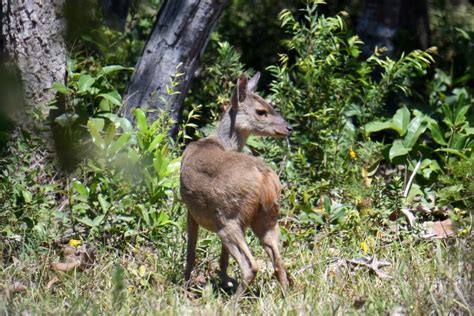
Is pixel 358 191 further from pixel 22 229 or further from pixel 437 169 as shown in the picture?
pixel 22 229

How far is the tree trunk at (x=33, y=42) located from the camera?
23.7 ft

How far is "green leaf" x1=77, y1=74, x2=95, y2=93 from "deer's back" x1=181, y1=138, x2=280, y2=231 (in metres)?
1.58

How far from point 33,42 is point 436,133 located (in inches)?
145

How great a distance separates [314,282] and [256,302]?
1.83ft

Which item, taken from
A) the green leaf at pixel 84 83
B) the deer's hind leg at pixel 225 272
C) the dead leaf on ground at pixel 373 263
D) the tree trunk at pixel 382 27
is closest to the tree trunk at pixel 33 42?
the green leaf at pixel 84 83

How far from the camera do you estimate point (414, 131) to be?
813 cm

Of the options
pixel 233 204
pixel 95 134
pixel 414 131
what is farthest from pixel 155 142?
pixel 414 131

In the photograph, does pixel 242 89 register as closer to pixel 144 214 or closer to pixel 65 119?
pixel 144 214

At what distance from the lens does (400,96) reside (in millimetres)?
9766

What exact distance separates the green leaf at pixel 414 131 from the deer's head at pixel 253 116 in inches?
55.8

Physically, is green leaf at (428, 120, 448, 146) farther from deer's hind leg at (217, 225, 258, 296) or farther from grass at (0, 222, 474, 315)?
deer's hind leg at (217, 225, 258, 296)

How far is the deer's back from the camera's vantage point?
18.8 feet

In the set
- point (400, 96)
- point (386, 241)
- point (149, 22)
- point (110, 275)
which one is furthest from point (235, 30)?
point (110, 275)

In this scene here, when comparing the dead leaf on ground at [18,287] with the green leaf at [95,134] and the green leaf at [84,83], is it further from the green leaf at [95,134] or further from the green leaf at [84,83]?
the green leaf at [84,83]
